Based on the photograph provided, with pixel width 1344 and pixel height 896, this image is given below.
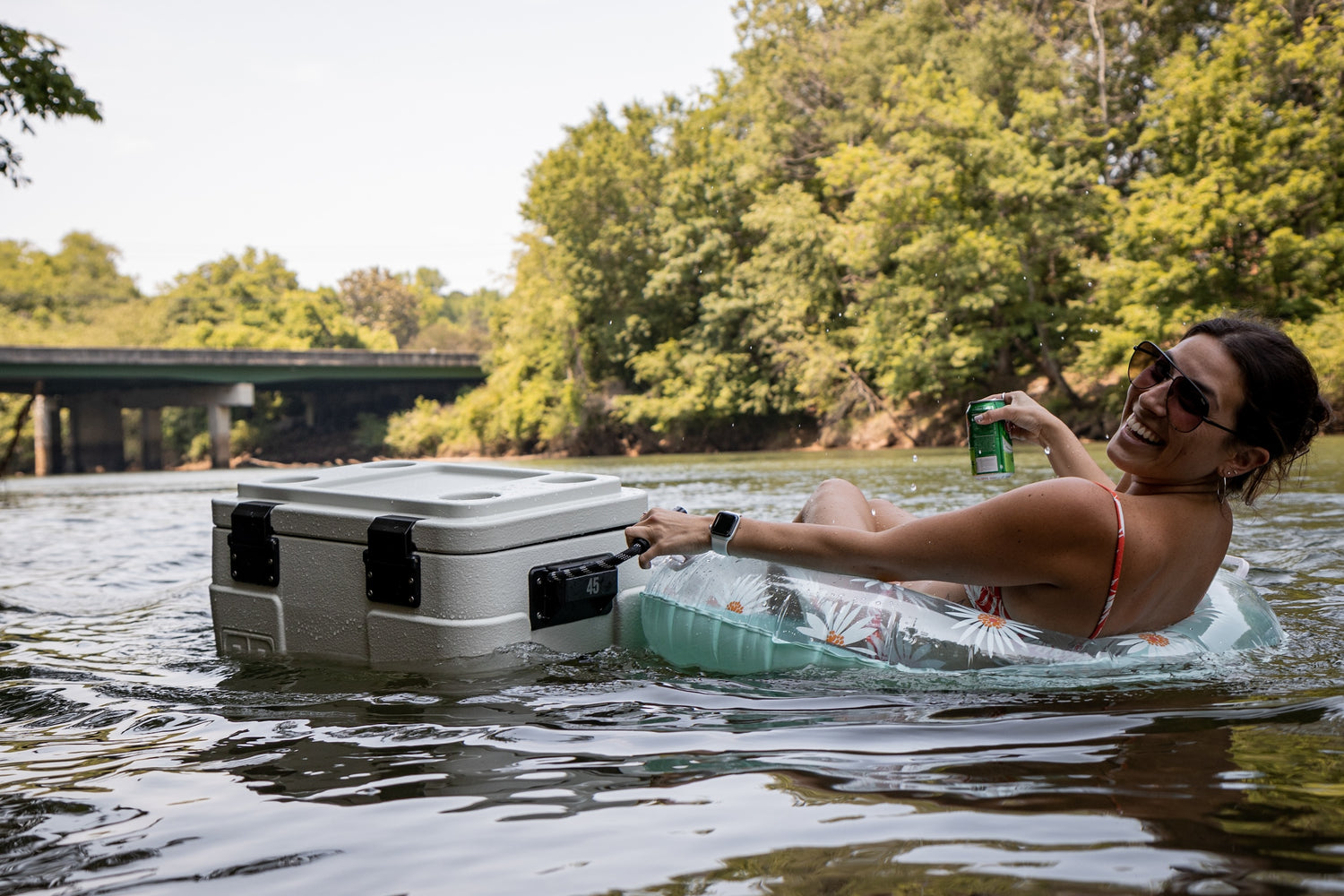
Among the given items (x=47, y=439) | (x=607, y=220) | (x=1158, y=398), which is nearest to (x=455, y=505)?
(x=1158, y=398)

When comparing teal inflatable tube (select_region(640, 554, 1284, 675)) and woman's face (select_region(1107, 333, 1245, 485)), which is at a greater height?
woman's face (select_region(1107, 333, 1245, 485))

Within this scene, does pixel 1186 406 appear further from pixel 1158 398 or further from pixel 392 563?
pixel 392 563

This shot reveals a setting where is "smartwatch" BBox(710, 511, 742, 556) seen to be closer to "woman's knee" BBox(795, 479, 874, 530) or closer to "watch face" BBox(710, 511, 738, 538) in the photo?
"watch face" BBox(710, 511, 738, 538)

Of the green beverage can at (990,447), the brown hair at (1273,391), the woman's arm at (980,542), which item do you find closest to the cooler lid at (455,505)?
the woman's arm at (980,542)

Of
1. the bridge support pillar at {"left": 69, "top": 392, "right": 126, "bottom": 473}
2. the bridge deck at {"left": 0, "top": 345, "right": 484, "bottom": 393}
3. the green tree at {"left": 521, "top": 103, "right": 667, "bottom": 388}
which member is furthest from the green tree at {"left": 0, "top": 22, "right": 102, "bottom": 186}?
the bridge support pillar at {"left": 69, "top": 392, "right": 126, "bottom": 473}

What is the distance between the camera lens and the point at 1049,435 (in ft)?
11.1

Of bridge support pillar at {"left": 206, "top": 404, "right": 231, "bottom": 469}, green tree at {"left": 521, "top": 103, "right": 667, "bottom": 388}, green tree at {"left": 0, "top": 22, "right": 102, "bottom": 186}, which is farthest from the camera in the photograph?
bridge support pillar at {"left": 206, "top": 404, "right": 231, "bottom": 469}

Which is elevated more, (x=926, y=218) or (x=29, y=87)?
(x=926, y=218)

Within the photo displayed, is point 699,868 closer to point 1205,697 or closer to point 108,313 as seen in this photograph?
point 1205,697

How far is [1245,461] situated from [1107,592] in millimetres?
463

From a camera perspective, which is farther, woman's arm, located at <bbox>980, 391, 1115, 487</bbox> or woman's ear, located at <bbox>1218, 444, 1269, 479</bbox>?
woman's arm, located at <bbox>980, 391, 1115, 487</bbox>

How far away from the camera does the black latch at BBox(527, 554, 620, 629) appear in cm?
340

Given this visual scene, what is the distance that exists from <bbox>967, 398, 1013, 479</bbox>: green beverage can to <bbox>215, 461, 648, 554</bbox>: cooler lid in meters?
1.13

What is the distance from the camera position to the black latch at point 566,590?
3398 mm
